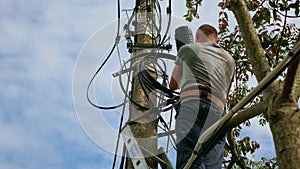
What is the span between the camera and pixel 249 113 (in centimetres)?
236

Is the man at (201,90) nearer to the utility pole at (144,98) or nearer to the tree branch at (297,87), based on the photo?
the utility pole at (144,98)

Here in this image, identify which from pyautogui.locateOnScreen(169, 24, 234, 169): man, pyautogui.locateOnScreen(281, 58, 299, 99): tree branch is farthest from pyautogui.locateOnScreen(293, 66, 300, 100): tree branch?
pyautogui.locateOnScreen(169, 24, 234, 169): man

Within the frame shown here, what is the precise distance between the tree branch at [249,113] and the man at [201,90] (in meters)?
0.43

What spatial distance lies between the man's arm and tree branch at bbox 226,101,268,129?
1061 millimetres

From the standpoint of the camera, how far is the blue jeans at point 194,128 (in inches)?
116

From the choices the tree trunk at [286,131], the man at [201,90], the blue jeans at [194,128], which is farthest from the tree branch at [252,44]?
the blue jeans at [194,128]

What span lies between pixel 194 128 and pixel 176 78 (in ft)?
1.85

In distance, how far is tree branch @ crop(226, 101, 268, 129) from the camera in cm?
230

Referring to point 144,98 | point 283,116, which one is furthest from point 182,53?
point 283,116

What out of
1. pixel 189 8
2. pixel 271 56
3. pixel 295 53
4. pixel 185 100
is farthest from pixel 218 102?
pixel 189 8

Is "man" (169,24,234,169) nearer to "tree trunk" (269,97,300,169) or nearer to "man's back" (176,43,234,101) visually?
"man's back" (176,43,234,101)

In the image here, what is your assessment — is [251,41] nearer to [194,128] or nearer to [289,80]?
[289,80]

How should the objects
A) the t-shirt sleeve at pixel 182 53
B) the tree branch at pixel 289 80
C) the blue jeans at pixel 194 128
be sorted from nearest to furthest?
the tree branch at pixel 289 80
the blue jeans at pixel 194 128
the t-shirt sleeve at pixel 182 53

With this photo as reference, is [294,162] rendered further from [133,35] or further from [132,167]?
[133,35]
